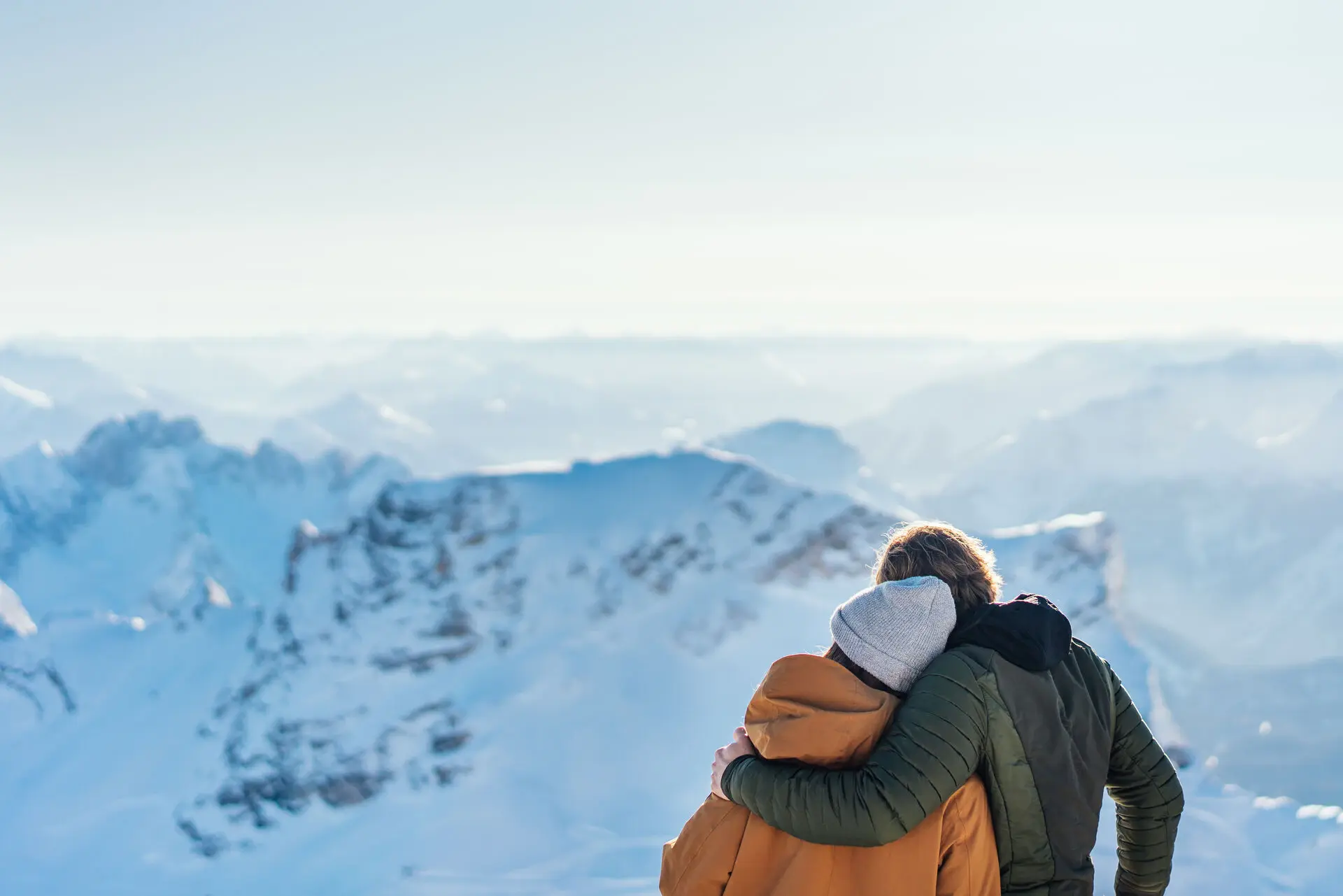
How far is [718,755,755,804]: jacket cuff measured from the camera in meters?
3.71

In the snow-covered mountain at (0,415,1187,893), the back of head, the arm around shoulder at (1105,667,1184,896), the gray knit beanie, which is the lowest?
the snow-covered mountain at (0,415,1187,893)

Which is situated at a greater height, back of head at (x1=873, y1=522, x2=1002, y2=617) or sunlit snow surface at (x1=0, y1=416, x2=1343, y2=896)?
back of head at (x1=873, y1=522, x2=1002, y2=617)

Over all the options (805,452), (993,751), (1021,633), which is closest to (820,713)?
(993,751)

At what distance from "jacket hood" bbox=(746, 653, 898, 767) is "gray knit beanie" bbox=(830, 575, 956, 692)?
10 cm

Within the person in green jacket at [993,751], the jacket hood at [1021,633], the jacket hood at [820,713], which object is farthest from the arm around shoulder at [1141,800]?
the jacket hood at [820,713]

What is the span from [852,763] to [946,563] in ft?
2.80

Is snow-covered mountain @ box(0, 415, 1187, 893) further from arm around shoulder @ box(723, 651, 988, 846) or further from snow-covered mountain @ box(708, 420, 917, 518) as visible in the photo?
snow-covered mountain @ box(708, 420, 917, 518)

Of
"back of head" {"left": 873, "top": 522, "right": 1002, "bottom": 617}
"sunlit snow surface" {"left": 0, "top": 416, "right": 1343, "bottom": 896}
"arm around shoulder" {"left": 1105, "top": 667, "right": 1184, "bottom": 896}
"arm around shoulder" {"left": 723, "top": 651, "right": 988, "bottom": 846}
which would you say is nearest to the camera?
"arm around shoulder" {"left": 723, "top": 651, "right": 988, "bottom": 846}

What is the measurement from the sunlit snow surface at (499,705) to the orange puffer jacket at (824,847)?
1564 inches

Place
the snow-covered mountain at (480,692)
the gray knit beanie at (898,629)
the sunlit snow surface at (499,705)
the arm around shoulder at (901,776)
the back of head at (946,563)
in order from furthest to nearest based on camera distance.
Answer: the snow-covered mountain at (480,692) → the sunlit snow surface at (499,705) → the back of head at (946,563) → the gray knit beanie at (898,629) → the arm around shoulder at (901,776)

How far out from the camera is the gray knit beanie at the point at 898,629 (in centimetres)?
363

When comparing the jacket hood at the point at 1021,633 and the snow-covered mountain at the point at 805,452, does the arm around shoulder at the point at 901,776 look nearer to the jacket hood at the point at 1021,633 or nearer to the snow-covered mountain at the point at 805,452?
the jacket hood at the point at 1021,633

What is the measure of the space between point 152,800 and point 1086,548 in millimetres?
66344

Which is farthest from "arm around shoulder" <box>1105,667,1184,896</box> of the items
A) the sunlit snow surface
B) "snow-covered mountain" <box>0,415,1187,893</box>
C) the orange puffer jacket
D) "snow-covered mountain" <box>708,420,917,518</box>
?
"snow-covered mountain" <box>708,420,917,518</box>
